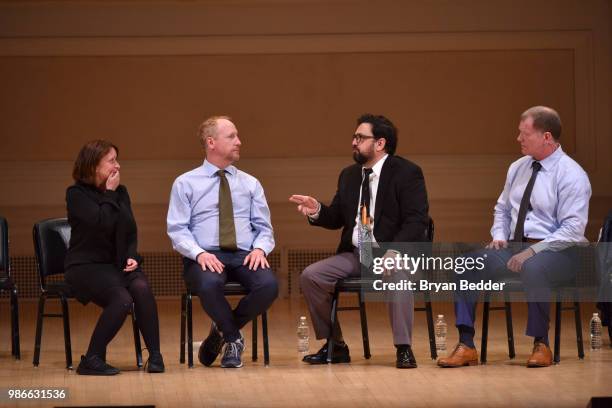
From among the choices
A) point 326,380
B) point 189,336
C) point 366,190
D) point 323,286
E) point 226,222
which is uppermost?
point 366,190

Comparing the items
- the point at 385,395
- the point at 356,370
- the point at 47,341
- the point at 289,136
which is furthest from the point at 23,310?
the point at 385,395

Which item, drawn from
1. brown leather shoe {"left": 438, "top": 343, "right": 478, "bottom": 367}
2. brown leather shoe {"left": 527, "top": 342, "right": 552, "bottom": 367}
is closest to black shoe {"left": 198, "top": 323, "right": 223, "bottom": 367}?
brown leather shoe {"left": 438, "top": 343, "right": 478, "bottom": 367}

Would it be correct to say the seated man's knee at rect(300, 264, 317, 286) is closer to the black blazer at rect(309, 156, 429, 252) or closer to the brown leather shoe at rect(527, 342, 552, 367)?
the black blazer at rect(309, 156, 429, 252)

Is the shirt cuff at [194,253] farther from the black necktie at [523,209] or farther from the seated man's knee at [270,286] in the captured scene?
the black necktie at [523,209]

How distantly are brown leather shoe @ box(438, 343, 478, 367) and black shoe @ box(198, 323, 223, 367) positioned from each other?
1.09 meters

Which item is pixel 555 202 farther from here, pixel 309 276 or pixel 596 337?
pixel 309 276

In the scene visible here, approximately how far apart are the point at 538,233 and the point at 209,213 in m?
1.67

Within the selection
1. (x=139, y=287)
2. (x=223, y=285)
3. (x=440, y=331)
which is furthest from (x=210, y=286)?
(x=440, y=331)

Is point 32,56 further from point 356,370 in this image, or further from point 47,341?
point 356,370

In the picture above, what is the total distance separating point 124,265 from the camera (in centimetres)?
538

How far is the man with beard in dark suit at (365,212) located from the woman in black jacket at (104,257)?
83cm

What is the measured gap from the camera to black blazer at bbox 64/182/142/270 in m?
5.28

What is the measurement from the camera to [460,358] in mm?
5324

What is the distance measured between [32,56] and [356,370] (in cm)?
435
